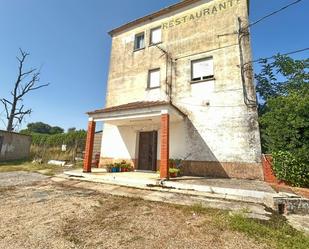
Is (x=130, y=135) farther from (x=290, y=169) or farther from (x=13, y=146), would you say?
(x=13, y=146)

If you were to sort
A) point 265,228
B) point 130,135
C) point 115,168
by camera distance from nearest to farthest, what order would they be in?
point 265,228
point 115,168
point 130,135

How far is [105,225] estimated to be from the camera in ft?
13.5

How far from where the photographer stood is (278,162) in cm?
776

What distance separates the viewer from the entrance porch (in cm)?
1011

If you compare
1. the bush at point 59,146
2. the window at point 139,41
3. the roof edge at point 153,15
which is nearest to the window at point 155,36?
the window at point 139,41

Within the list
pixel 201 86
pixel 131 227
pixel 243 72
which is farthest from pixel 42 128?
pixel 131 227

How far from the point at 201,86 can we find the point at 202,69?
1128 millimetres

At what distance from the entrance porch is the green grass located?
5.51 m

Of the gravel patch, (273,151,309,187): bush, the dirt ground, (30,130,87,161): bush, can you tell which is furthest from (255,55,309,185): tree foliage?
(30,130,87,161): bush

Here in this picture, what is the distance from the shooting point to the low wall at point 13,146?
18547 millimetres

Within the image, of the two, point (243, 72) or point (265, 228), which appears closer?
point (265, 228)

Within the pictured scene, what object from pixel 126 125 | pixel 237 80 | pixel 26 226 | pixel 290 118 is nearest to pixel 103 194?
pixel 26 226

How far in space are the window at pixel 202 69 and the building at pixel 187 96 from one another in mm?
58

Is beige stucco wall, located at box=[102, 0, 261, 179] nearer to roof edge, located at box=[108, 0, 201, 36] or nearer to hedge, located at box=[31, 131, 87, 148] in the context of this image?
roof edge, located at box=[108, 0, 201, 36]
